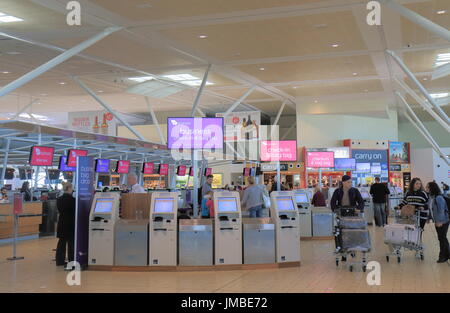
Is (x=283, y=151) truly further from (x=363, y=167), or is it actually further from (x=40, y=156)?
(x=40, y=156)

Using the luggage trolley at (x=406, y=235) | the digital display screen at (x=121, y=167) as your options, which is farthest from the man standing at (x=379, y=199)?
the digital display screen at (x=121, y=167)

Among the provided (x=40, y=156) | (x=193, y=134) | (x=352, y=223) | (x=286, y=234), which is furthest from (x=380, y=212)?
(x=40, y=156)

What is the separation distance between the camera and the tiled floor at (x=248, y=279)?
22.7ft

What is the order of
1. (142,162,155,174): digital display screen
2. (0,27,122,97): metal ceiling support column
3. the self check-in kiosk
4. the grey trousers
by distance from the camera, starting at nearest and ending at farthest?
(0,27,122,97): metal ceiling support column
the self check-in kiosk
the grey trousers
(142,162,155,174): digital display screen

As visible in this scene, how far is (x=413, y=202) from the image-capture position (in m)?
9.23

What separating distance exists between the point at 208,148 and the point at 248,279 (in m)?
3.17

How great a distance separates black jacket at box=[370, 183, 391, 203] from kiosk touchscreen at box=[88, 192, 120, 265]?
9.47 metres

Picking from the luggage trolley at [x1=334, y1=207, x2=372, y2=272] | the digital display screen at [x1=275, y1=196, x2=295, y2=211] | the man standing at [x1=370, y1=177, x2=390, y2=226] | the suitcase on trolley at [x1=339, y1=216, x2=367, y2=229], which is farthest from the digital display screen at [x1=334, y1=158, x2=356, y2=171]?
the suitcase on trolley at [x1=339, y1=216, x2=367, y2=229]

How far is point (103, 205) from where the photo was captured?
28.8 feet

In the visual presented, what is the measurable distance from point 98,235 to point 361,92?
18284mm

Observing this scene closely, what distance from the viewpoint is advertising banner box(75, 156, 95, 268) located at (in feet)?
28.3

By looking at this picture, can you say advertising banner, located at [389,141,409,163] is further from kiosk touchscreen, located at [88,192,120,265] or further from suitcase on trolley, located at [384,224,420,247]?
kiosk touchscreen, located at [88,192,120,265]

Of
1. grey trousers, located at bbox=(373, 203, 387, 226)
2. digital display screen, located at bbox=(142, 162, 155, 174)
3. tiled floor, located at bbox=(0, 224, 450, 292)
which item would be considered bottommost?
tiled floor, located at bbox=(0, 224, 450, 292)

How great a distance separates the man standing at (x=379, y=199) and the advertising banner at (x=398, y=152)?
534 inches
